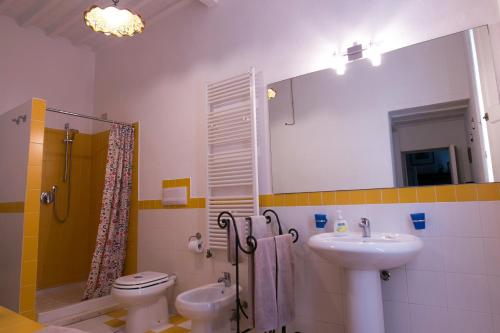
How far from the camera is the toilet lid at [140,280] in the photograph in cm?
249

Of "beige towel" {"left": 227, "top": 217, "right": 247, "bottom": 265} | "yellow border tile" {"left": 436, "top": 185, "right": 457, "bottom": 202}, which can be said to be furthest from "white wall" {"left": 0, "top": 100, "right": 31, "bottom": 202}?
"yellow border tile" {"left": 436, "top": 185, "right": 457, "bottom": 202}

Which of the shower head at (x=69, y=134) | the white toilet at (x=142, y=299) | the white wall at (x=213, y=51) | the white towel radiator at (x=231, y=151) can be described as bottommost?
the white toilet at (x=142, y=299)

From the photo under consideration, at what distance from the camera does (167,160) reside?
3.17 meters

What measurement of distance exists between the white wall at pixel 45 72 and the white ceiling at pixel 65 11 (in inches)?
6.1

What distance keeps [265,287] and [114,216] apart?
6.42ft

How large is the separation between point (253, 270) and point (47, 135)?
9.96 ft

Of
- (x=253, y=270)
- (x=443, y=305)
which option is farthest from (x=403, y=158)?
(x=253, y=270)

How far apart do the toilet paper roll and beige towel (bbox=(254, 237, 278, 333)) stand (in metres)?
0.94

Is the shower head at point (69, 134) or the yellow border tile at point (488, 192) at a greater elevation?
the shower head at point (69, 134)

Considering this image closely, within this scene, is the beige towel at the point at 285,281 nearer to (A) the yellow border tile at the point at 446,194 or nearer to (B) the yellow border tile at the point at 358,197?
(B) the yellow border tile at the point at 358,197

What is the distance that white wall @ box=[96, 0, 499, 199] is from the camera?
199cm

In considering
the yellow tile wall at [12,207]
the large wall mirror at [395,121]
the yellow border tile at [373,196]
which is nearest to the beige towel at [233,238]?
the large wall mirror at [395,121]

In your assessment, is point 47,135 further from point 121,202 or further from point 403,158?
point 403,158

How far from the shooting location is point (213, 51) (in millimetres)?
2941
